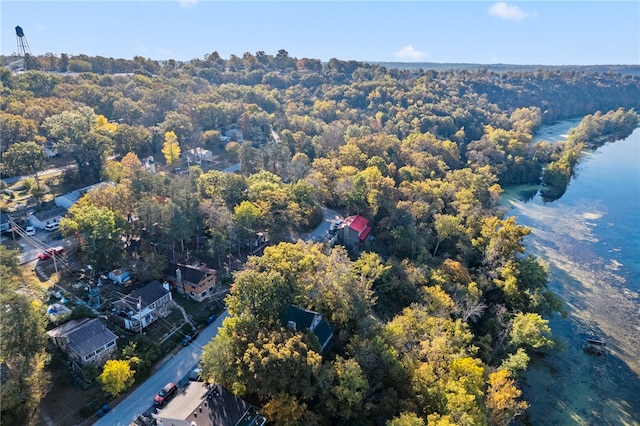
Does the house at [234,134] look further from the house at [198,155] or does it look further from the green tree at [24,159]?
the green tree at [24,159]

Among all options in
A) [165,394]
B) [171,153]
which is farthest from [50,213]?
[165,394]

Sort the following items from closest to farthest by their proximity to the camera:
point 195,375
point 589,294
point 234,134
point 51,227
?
point 195,375
point 51,227
point 589,294
point 234,134

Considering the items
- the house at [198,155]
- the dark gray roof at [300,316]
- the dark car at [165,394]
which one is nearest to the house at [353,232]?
the dark gray roof at [300,316]

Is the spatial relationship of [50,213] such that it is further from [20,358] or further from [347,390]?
[347,390]

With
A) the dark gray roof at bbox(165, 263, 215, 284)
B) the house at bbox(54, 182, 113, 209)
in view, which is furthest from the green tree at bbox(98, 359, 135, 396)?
the house at bbox(54, 182, 113, 209)

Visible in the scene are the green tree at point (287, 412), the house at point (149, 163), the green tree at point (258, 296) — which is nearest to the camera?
the green tree at point (287, 412)
